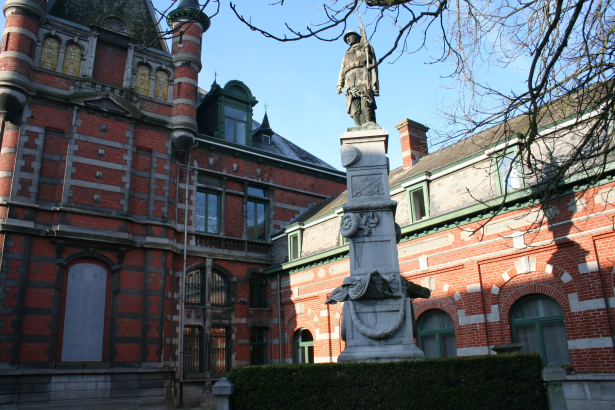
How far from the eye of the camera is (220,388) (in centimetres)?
856

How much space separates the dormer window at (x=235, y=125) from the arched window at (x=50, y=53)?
732cm

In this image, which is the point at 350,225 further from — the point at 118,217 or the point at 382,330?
the point at 118,217

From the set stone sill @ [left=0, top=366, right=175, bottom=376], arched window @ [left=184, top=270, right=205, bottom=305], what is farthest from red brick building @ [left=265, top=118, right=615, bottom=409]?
stone sill @ [left=0, top=366, right=175, bottom=376]

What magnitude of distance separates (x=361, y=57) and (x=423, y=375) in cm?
595

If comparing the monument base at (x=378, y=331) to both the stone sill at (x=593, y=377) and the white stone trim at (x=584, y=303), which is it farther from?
the white stone trim at (x=584, y=303)

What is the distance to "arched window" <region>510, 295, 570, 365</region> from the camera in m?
12.5

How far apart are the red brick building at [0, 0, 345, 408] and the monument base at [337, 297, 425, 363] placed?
36.2 ft

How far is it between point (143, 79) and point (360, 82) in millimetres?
13687

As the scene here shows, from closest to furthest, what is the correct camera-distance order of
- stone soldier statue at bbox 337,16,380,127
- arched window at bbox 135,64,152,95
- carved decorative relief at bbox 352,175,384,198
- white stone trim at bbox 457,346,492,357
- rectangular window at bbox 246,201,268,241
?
carved decorative relief at bbox 352,175,384,198 → stone soldier statue at bbox 337,16,380,127 → white stone trim at bbox 457,346,492,357 → arched window at bbox 135,64,152,95 → rectangular window at bbox 246,201,268,241

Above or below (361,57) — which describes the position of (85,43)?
above

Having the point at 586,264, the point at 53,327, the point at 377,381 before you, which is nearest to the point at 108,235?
the point at 53,327

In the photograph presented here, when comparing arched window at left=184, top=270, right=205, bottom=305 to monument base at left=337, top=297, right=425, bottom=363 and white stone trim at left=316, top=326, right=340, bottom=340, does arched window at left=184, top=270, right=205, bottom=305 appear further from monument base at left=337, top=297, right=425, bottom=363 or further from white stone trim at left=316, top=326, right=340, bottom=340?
monument base at left=337, top=297, right=425, bottom=363

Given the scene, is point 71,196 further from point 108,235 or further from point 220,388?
point 220,388

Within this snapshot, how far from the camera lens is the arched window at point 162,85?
69.3 ft
